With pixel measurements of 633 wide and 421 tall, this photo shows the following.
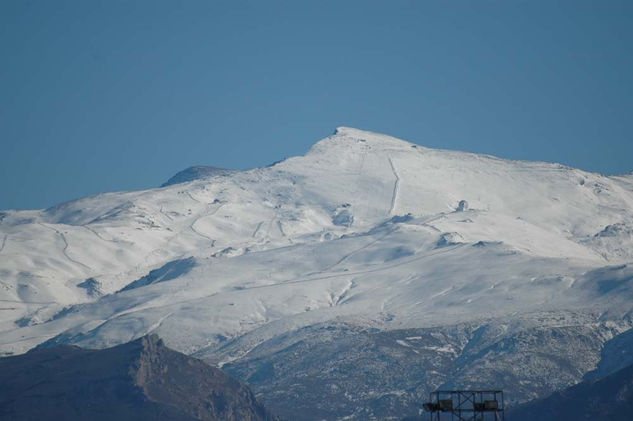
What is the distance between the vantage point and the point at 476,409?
265 ft

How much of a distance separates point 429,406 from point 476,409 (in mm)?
3202

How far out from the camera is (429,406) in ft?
262
